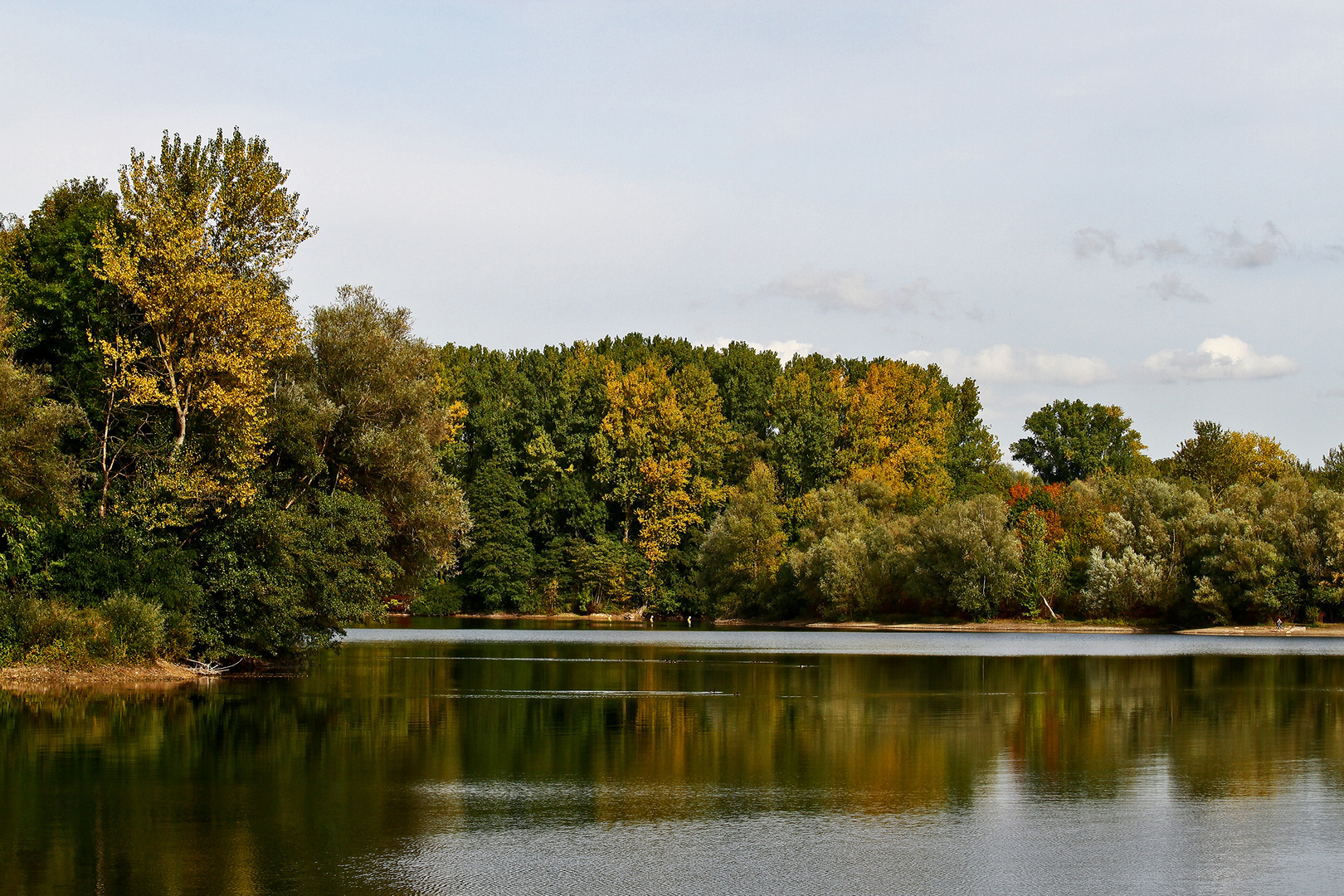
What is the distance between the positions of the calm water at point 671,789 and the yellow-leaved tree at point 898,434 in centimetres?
6595

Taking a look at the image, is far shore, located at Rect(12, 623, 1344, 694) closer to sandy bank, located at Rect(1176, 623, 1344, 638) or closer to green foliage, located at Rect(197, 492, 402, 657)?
sandy bank, located at Rect(1176, 623, 1344, 638)

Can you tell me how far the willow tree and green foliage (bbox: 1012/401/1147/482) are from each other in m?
106

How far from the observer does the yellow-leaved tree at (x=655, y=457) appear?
321 ft

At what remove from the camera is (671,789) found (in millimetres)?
16953

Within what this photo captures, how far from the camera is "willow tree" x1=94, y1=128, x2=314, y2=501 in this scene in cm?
3419

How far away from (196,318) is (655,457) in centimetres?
6555

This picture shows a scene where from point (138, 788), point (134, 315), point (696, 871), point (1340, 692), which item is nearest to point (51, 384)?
point (134, 315)

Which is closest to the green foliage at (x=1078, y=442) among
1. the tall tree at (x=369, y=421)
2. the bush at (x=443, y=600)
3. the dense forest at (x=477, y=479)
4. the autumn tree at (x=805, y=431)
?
the dense forest at (x=477, y=479)

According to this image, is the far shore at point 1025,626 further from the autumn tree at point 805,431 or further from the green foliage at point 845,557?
the autumn tree at point 805,431

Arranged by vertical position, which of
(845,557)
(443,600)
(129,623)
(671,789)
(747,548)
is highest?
(747,548)

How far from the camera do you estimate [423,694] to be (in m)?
30.5

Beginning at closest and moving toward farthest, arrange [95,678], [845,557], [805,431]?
1. [95,678]
2. [845,557]
3. [805,431]

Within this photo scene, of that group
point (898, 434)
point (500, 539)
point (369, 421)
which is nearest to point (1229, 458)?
point (898, 434)

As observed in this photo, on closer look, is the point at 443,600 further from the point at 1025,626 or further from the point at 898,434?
the point at 1025,626
